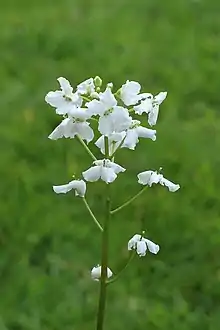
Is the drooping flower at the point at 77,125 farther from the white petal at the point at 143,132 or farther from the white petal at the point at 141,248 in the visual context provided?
the white petal at the point at 141,248

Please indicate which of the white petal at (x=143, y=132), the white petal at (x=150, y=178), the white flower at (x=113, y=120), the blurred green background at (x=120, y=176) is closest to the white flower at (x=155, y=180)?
the white petal at (x=150, y=178)

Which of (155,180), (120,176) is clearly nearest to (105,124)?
(155,180)

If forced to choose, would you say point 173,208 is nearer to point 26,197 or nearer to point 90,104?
point 26,197

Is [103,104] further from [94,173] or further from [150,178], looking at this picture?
[150,178]

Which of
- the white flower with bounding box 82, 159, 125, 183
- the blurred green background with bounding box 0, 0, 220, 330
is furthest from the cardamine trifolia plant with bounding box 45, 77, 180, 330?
the blurred green background with bounding box 0, 0, 220, 330

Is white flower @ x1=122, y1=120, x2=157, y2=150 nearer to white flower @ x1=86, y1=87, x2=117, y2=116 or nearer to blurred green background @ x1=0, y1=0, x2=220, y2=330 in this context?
white flower @ x1=86, y1=87, x2=117, y2=116

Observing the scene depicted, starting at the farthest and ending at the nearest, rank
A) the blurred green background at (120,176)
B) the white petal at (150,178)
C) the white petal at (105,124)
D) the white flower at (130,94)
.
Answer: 1. the blurred green background at (120,176)
2. the white petal at (150,178)
3. the white flower at (130,94)
4. the white petal at (105,124)
